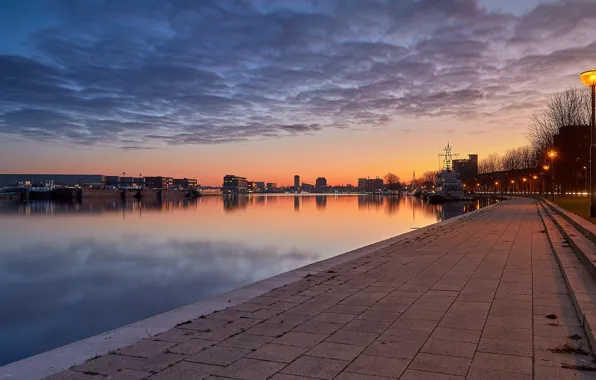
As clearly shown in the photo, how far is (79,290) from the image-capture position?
14.8m

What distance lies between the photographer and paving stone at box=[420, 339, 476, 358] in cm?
588

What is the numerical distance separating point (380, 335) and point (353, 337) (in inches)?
15.1

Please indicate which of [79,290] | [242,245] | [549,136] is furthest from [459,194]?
[79,290]

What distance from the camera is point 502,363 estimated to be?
5.53 metres

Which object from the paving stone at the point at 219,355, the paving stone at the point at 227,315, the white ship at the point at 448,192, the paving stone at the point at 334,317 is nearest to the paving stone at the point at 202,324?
the paving stone at the point at 227,315

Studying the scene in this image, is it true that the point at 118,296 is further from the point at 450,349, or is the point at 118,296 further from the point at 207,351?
the point at 450,349

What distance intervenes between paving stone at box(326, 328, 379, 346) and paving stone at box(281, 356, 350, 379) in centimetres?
75

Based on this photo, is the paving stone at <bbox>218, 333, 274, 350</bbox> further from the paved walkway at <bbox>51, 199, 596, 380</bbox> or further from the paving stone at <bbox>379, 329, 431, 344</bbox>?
the paving stone at <bbox>379, 329, 431, 344</bbox>

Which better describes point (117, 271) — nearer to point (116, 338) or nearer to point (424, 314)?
point (116, 338)

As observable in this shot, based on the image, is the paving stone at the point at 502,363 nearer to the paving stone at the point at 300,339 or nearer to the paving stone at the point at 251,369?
the paving stone at the point at 300,339

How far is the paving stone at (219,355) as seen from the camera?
571 centimetres

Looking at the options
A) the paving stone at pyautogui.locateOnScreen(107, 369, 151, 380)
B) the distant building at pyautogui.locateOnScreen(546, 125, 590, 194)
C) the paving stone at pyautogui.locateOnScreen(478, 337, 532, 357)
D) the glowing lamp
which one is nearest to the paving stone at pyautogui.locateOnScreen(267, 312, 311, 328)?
the paving stone at pyautogui.locateOnScreen(107, 369, 151, 380)

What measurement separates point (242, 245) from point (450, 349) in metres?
21.6

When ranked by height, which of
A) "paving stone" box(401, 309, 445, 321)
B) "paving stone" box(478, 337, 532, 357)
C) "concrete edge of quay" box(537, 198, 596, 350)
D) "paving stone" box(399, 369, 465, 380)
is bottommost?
"paving stone" box(401, 309, 445, 321)
